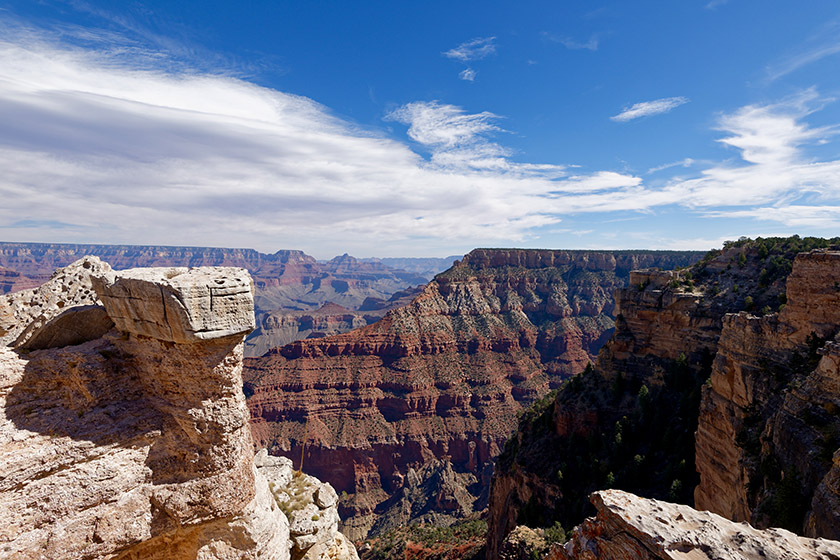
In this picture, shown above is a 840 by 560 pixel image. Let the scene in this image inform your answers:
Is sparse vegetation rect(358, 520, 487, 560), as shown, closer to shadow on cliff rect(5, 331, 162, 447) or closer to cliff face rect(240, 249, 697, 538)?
cliff face rect(240, 249, 697, 538)

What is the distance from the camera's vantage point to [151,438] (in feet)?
38.4

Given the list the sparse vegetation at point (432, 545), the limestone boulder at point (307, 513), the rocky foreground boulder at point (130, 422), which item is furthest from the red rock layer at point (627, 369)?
the rocky foreground boulder at point (130, 422)

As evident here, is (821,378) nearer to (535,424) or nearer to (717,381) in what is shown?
(717,381)

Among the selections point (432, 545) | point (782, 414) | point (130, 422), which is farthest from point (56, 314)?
point (432, 545)

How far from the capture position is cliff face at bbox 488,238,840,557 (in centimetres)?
1847

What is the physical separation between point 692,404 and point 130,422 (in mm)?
39248

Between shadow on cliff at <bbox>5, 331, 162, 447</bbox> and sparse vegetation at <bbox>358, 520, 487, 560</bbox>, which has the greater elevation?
shadow on cliff at <bbox>5, 331, 162, 447</bbox>

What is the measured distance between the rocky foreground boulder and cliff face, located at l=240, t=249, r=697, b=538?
68.8 meters

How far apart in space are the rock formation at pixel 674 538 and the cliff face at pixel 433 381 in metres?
70.9

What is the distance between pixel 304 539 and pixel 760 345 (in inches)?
1009

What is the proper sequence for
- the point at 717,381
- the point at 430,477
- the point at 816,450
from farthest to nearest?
the point at 430,477 → the point at 717,381 → the point at 816,450

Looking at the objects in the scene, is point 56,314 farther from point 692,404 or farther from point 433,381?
point 433,381

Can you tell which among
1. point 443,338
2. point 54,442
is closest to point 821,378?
point 54,442

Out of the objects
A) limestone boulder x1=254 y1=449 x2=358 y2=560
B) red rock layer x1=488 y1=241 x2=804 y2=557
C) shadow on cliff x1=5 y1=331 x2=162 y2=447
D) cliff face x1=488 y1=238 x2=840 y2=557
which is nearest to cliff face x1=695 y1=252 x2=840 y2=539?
cliff face x1=488 y1=238 x2=840 y2=557
